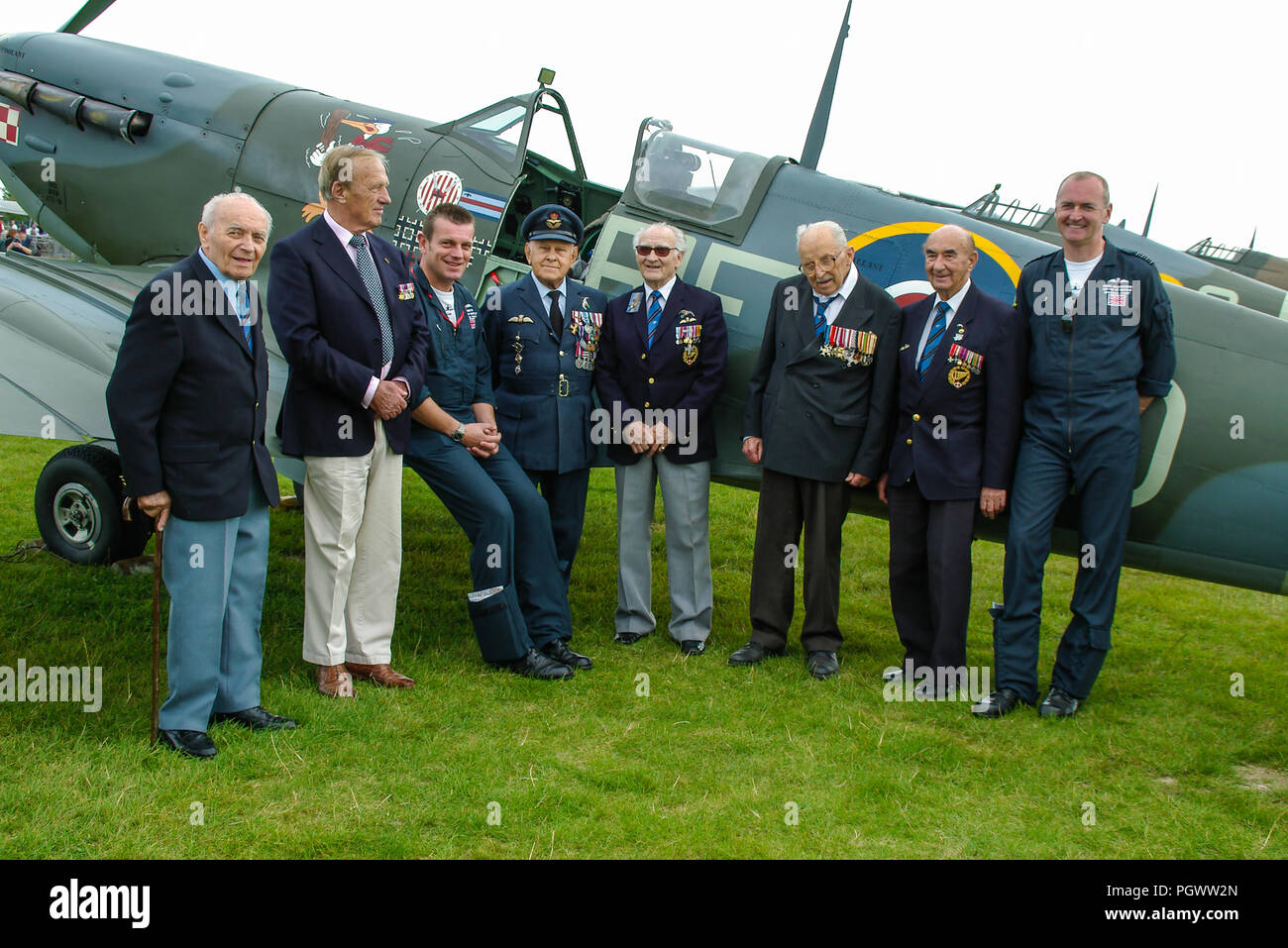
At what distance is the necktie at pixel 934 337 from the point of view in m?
4.61

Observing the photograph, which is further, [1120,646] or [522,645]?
[1120,646]

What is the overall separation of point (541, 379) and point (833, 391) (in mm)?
1420

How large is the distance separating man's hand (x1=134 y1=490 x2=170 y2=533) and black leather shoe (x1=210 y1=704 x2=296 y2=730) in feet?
2.72

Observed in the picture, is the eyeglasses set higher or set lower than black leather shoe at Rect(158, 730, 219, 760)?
higher

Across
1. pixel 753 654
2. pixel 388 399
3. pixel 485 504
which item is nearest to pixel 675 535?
pixel 753 654

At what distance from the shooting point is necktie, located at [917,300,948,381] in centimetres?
461

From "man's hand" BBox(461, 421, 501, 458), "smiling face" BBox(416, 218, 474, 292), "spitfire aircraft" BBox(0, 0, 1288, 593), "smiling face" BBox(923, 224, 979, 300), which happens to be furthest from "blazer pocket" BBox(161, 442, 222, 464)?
"smiling face" BBox(923, 224, 979, 300)

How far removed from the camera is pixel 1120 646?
5883 millimetres

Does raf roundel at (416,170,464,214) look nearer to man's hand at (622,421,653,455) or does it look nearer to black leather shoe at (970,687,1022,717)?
man's hand at (622,421,653,455)

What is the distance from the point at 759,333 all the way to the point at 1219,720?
2812 mm

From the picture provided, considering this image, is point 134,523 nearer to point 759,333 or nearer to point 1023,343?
point 759,333
